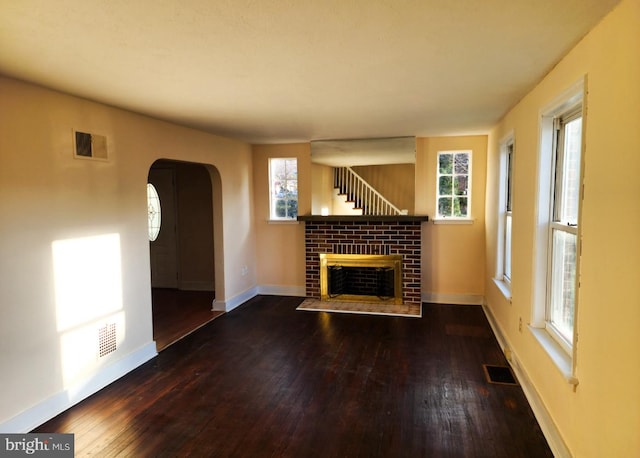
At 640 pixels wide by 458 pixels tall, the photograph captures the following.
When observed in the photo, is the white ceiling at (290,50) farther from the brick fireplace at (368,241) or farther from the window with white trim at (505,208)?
the brick fireplace at (368,241)

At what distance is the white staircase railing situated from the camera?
18.6ft

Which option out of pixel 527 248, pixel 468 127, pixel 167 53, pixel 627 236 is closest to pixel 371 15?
pixel 167 53

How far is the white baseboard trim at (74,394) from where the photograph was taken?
8.57 feet

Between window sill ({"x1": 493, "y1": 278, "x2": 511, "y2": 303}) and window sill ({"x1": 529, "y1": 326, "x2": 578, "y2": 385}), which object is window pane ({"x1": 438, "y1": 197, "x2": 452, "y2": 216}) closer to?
window sill ({"x1": 493, "y1": 278, "x2": 511, "y2": 303})

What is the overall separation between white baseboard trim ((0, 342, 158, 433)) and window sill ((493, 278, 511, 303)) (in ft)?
11.9

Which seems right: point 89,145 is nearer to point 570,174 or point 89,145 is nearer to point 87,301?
point 87,301

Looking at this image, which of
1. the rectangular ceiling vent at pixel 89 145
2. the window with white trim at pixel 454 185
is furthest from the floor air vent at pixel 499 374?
the rectangular ceiling vent at pixel 89 145

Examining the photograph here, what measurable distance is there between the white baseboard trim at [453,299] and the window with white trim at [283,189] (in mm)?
2402

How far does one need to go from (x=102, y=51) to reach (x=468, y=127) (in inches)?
159

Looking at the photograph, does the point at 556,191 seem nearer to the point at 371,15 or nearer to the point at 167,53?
the point at 371,15

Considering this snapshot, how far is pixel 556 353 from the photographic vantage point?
2.51 m

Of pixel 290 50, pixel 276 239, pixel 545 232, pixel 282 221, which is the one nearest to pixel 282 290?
pixel 276 239

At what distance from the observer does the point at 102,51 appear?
6.97ft

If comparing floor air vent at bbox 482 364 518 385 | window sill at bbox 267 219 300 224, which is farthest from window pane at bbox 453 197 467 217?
floor air vent at bbox 482 364 518 385
